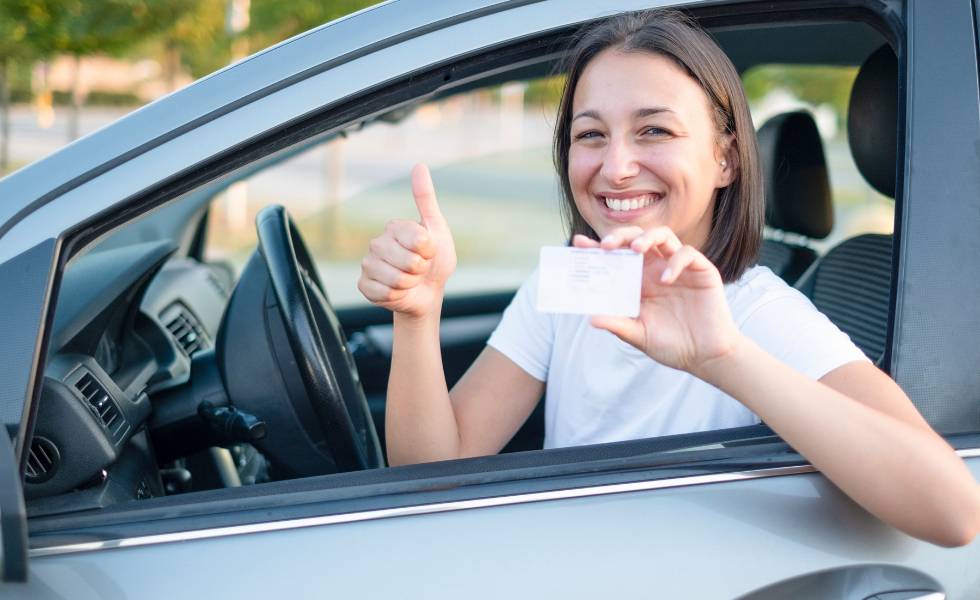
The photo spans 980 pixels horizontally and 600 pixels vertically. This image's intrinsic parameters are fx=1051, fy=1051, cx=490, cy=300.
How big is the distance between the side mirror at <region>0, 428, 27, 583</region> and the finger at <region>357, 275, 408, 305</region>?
459mm

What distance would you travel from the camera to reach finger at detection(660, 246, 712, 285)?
3.82 feet

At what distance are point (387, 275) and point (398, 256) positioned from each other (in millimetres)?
31

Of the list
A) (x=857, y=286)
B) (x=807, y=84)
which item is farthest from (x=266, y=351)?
(x=807, y=84)

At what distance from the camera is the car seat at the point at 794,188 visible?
259 centimetres

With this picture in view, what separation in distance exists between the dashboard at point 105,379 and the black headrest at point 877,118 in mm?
1241

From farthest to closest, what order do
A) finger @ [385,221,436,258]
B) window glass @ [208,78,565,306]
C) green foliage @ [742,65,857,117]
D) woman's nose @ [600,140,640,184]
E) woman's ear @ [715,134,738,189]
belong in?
green foliage @ [742,65,857,117] < window glass @ [208,78,565,306] < woman's ear @ [715,134,738,189] < woman's nose @ [600,140,640,184] < finger @ [385,221,436,258]

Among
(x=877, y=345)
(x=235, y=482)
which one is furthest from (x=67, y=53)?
(x=877, y=345)

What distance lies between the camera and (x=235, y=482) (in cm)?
198

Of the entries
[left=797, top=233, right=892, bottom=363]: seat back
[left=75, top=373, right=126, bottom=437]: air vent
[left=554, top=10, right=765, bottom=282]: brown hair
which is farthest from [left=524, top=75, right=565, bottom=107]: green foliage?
[left=75, top=373, right=126, bottom=437]: air vent

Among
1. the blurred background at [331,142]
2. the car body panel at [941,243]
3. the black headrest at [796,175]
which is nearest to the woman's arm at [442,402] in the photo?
the blurred background at [331,142]

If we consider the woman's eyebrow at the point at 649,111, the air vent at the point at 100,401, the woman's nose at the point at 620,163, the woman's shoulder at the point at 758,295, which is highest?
the woman's eyebrow at the point at 649,111

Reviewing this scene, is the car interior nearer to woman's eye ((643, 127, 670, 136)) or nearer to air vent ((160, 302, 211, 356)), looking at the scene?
air vent ((160, 302, 211, 356))

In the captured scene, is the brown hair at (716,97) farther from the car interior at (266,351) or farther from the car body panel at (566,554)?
the car body panel at (566,554)

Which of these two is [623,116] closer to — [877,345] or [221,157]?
[221,157]
